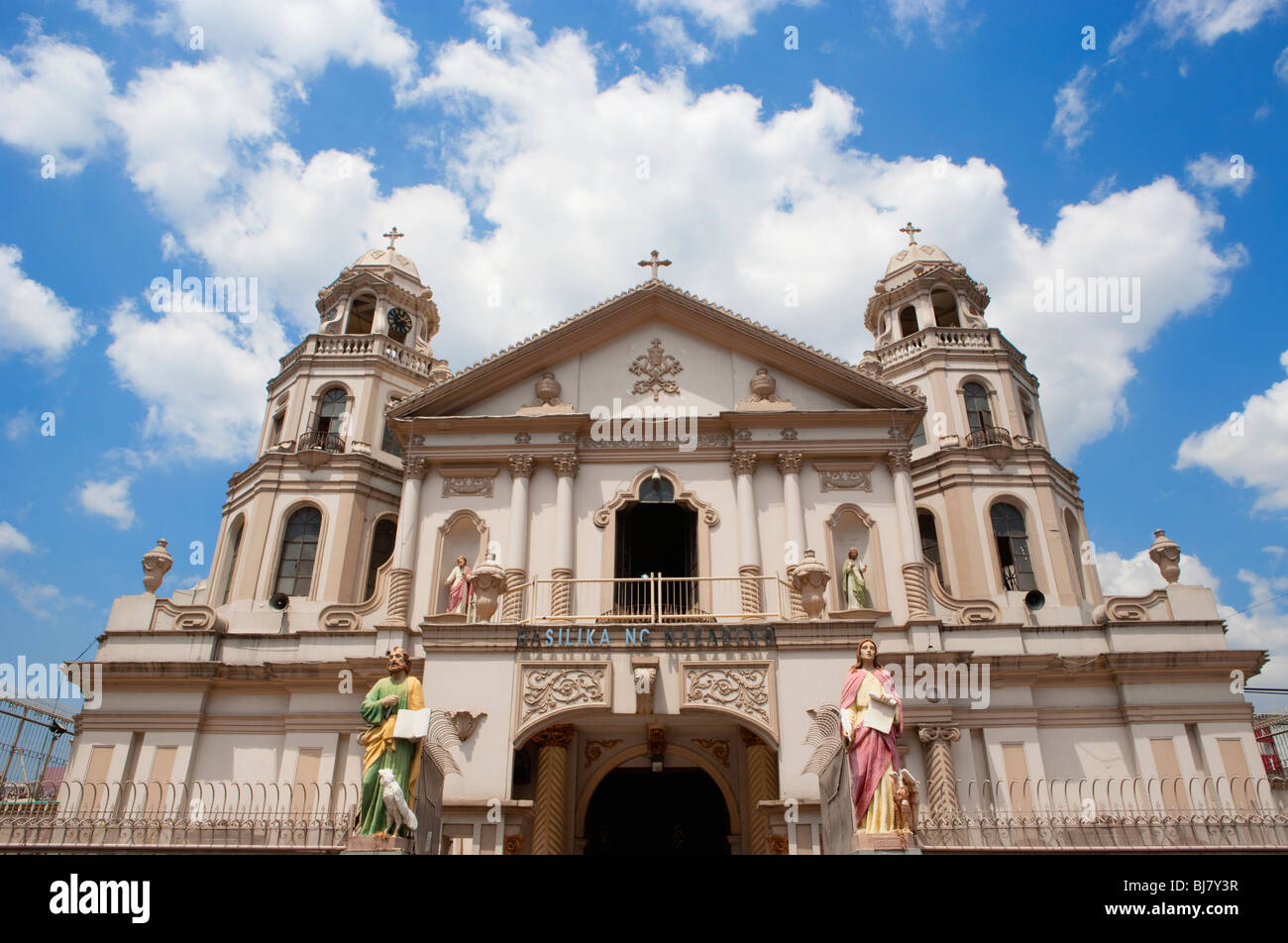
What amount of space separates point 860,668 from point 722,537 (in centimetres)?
924

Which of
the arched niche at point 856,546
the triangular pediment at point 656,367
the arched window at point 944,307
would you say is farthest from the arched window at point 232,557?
the arched window at point 944,307

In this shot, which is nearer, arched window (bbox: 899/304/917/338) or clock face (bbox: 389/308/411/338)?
clock face (bbox: 389/308/411/338)

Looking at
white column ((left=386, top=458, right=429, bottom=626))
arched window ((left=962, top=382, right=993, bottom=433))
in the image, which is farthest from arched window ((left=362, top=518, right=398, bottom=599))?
arched window ((left=962, top=382, right=993, bottom=433))

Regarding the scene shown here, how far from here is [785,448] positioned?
2119cm

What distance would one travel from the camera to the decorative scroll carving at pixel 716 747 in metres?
18.5

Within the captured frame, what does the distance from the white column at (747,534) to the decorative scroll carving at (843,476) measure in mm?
1777

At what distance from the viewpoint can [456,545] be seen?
2133 cm

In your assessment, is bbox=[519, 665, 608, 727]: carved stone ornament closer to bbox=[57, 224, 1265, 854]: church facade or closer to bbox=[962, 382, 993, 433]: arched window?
bbox=[57, 224, 1265, 854]: church facade

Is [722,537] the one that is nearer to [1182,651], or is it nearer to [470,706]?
[470,706]

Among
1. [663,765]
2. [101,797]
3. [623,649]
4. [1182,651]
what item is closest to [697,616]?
[623,649]

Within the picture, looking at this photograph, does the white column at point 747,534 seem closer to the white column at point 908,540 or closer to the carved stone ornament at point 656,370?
the carved stone ornament at point 656,370

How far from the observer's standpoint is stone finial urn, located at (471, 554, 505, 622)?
52.3 ft

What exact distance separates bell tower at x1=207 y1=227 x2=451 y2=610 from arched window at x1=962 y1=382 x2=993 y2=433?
55.7ft

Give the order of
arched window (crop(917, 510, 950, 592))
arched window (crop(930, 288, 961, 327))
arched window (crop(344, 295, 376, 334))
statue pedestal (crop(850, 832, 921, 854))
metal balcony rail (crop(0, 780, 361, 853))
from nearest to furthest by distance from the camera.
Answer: statue pedestal (crop(850, 832, 921, 854)) → metal balcony rail (crop(0, 780, 361, 853)) → arched window (crop(917, 510, 950, 592)) → arched window (crop(930, 288, 961, 327)) → arched window (crop(344, 295, 376, 334))
